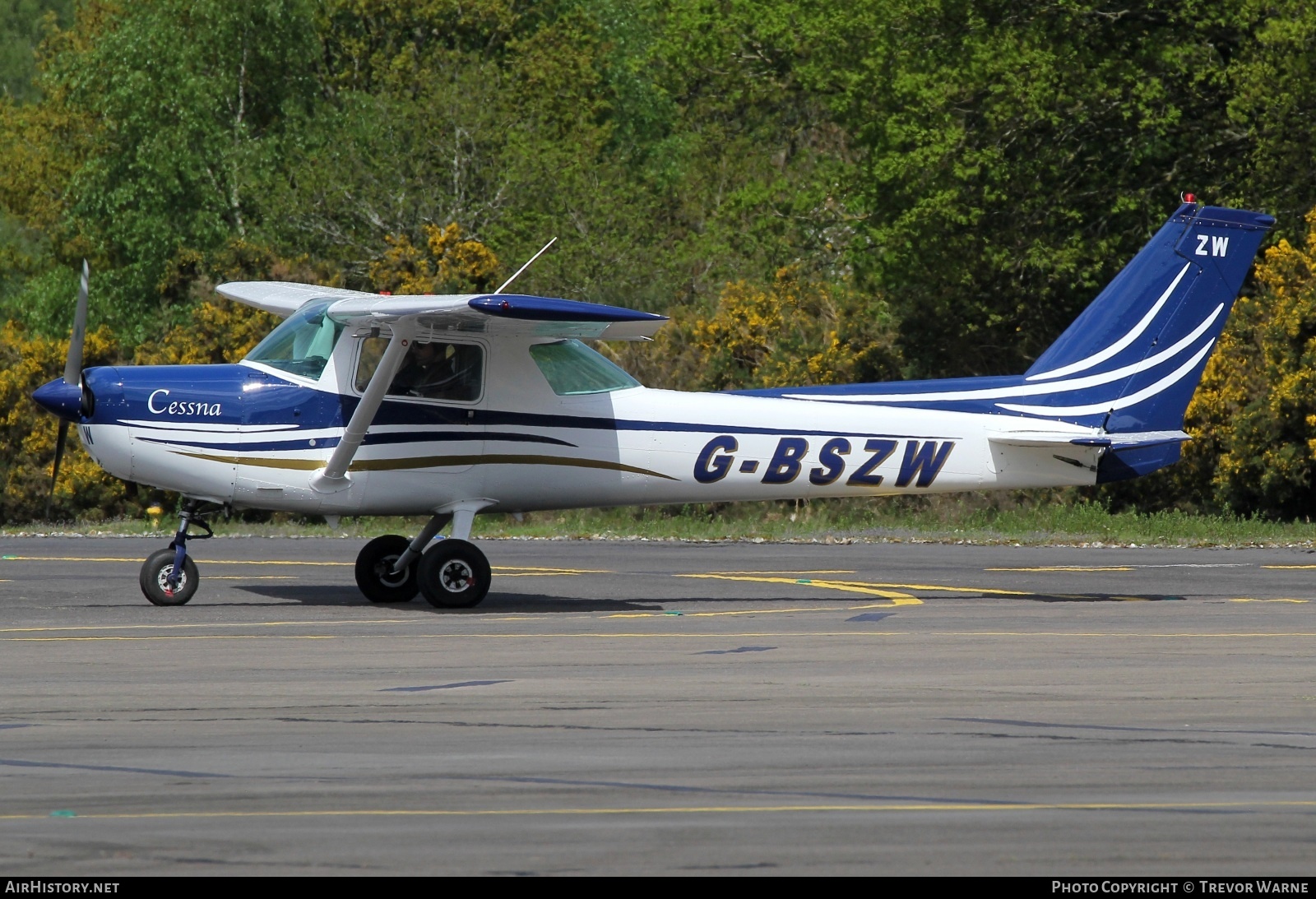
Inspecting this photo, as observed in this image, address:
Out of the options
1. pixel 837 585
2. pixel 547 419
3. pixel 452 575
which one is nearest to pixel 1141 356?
pixel 837 585

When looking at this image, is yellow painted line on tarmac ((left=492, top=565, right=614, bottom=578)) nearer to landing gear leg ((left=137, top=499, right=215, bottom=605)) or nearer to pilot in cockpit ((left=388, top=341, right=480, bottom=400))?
pilot in cockpit ((left=388, top=341, right=480, bottom=400))

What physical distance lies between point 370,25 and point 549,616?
153ft

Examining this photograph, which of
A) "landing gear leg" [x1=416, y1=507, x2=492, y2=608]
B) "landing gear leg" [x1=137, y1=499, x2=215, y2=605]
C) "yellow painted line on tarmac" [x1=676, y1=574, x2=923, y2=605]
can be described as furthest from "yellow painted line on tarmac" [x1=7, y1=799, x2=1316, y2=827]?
"yellow painted line on tarmac" [x1=676, y1=574, x2=923, y2=605]

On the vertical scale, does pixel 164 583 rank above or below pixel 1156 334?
below

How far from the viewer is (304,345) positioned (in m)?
14.6

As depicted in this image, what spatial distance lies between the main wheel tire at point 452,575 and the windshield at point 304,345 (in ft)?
6.01

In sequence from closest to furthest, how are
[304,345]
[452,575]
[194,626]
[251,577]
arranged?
[194,626] < [452,575] < [304,345] < [251,577]

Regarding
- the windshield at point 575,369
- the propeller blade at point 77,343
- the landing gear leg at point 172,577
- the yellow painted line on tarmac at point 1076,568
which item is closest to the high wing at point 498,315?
the windshield at point 575,369

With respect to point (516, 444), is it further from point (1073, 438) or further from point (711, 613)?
point (1073, 438)

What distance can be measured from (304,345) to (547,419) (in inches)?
85.0

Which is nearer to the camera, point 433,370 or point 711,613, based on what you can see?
point 711,613

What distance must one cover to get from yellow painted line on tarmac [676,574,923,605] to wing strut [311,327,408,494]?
14.2ft

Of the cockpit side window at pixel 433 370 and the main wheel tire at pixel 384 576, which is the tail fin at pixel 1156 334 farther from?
the main wheel tire at pixel 384 576

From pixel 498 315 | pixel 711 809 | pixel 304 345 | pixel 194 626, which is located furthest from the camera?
pixel 304 345
